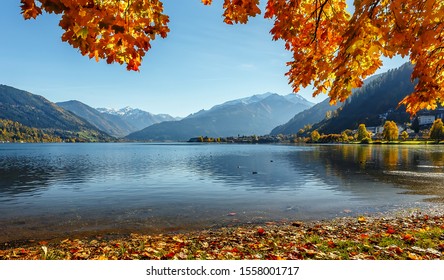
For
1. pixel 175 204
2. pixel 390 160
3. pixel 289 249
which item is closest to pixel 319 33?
pixel 289 249

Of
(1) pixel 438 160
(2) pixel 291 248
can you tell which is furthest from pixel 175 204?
(1) pixel 438 160

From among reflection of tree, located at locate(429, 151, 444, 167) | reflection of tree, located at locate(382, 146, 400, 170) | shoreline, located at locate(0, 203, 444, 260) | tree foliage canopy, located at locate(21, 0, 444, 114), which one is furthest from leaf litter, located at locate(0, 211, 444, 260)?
reflection of tree, located at locate(429, 151, 444, 167)

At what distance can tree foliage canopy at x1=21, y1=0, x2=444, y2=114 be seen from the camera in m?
6.39

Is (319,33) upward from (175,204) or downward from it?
upward

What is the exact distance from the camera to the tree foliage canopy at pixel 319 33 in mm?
6387

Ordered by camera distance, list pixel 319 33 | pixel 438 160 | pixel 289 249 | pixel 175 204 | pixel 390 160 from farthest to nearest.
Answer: pixel 390 160, pixel 438 160, pixel 175 204, pixel 289 249, pixel 319 33

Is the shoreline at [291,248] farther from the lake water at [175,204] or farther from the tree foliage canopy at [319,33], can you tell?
the lake water at [175,204]

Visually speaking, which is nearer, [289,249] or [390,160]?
[289,249]

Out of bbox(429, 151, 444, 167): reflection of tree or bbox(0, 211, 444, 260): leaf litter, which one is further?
bbox(429, 151, 444, 167): reflection of tree

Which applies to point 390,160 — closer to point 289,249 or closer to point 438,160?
point 438,160

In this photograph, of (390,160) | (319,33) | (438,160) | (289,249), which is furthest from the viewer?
(390,160)

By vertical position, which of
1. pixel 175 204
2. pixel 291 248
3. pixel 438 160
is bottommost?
pixel 175 204

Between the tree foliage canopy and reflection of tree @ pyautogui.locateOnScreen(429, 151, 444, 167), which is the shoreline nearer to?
the tree foliage canopy

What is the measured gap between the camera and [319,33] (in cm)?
982
